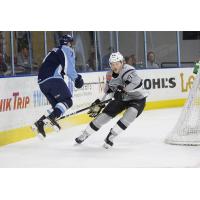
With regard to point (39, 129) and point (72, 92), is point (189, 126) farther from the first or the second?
point (72, 92)

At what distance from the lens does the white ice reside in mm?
4715

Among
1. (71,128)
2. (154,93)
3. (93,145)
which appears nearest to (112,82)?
(93,145)

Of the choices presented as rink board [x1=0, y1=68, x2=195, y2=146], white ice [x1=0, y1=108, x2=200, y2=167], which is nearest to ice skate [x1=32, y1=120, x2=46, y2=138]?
white ice [x1=0, y1=108, x2=200, y2=167]

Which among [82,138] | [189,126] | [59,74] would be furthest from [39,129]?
[189,126]

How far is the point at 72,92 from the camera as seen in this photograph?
754cm

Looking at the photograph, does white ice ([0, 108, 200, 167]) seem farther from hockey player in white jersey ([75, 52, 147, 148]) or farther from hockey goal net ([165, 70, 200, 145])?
hockey player in white jersey ([75, 52, 147, 148])

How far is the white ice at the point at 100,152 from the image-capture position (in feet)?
15.5

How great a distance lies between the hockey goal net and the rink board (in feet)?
5.47

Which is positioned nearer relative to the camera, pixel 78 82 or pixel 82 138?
pixel 82 138

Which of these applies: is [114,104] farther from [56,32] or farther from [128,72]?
[56,32]

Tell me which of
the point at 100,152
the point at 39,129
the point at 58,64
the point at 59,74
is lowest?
the point at 100,152

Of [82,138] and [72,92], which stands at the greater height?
[72,92]

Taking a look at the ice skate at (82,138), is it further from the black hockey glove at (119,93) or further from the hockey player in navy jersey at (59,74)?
the black hockey glove at (119,93)

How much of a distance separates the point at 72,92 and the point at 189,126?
241 centimetres
